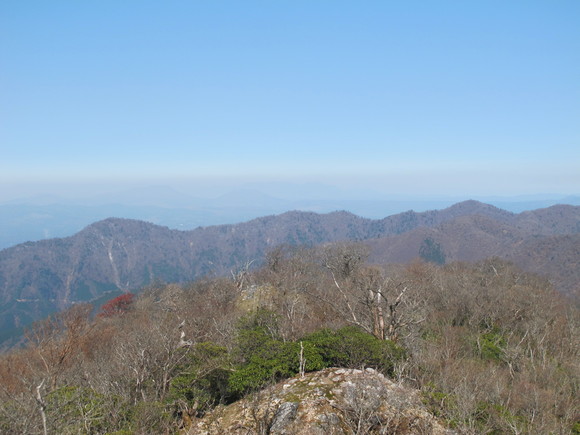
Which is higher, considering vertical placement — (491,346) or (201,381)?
(201,381)

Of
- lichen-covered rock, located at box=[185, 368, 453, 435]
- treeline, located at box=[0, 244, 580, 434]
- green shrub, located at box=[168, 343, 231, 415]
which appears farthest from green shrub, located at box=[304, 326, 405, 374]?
green shrub, located at box=[168, 343, 231, 415]

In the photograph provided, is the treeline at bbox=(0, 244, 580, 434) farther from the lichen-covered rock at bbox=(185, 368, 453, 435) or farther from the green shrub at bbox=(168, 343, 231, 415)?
the lichen-covered rock at bbox=(185, 368, 453, 435)

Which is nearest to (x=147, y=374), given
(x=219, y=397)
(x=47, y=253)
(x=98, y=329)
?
(x=219, y=397)

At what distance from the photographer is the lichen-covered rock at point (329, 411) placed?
1042cm

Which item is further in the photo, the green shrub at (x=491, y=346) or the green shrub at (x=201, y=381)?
the green shrub at (x=491, y=346)

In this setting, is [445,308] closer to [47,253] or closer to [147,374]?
[147,374]

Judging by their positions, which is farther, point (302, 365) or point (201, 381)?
point (201, 381)

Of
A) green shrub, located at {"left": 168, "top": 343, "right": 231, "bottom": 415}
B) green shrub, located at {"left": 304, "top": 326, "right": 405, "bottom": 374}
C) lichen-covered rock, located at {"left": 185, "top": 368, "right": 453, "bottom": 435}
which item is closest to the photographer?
lichen-covered rock, located at {"left": 185, "top": 368, "right": 453, "bottom": 435}

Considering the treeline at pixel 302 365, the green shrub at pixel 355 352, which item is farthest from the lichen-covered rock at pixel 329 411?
the green shrub at pixel 355 352

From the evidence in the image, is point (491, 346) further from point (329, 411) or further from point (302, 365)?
point (329, 411)

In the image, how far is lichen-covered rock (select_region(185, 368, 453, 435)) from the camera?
10.4 m

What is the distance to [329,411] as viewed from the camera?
11.1m

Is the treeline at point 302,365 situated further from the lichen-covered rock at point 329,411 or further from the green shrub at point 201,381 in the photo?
the lichen-covered rock at point 329,411

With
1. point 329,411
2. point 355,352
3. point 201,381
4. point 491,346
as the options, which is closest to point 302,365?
point 355,352
